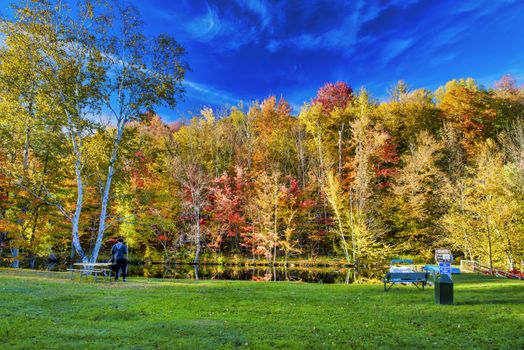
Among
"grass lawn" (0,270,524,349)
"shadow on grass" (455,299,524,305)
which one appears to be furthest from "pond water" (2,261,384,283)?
"grass lawn" (0,270,524,349)

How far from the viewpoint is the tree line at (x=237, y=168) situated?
54.7 ft

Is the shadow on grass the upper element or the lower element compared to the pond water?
upper

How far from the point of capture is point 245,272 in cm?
2911

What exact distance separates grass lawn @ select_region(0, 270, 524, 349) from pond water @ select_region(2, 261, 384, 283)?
15221 mm

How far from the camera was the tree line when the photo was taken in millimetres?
16688

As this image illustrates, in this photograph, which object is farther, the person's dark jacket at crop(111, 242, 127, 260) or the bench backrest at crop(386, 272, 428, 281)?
the person's dark jacket at crop(111, 242, 127, 260)

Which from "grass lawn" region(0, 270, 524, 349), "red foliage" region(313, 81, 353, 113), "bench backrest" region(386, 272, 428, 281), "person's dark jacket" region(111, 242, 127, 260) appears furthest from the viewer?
"red foliage" region(313, 81, 353, 113)

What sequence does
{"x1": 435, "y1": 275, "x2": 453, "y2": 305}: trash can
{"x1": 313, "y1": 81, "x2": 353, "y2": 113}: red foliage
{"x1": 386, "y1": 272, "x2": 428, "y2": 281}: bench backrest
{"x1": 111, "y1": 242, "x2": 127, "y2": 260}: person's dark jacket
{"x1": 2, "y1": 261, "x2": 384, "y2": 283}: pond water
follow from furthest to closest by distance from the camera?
{"x1": 313, "y1": 81, "x2": 353, "y2": 113}: red foliage < {"x1": 2, "y1": 261, "x2": 384, "y2": 283}: pond water < {"x1": 111, "y1": 242, "x2": 127, "y2": 260}: person's dark jacket < {"x1": 386, "y1": 272, "x2": 428, "y2": 281}: bench backrest < {"x1": 435, "y1": 275, "x2": 453, "y2": 305}: trash can

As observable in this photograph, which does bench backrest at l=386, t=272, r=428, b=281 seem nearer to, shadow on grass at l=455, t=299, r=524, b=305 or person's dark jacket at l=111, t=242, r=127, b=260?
shadow on grass at l=455, t=299, r=524, b=305

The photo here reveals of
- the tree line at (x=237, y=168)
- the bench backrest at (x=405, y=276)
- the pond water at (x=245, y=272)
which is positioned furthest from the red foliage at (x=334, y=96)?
the bench backrest at (x=405, y=276)

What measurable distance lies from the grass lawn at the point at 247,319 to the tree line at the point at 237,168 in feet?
25.1

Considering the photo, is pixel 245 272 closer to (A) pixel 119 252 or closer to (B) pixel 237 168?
(B) pixel 237 168

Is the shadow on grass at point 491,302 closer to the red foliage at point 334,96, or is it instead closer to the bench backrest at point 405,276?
the bench backrest at point 405,276

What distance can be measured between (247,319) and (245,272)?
2273 cm
